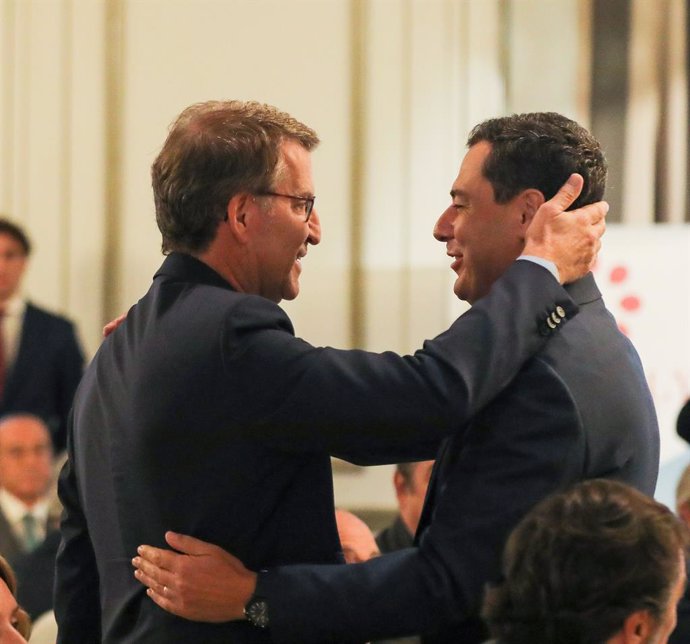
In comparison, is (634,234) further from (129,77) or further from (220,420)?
(220,420)

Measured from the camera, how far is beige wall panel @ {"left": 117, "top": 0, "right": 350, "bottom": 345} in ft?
20.6

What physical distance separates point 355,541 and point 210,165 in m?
1.33

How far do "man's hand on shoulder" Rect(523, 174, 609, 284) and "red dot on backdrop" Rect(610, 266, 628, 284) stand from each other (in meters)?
3.27

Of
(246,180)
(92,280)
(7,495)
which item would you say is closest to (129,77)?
(92,280)

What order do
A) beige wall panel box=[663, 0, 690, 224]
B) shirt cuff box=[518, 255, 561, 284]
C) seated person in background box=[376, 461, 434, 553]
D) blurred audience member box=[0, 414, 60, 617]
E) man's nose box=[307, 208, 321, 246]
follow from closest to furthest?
shirt cuff box=[518, 255, 561, 284] → man's nose box=[307, 208, 321, 246] → seated person in background box=[376, 461, 434, 553] → blurred audience member box=[0, 414, 60, 617] → beige wall panel box=[663, 0, 690, 224]

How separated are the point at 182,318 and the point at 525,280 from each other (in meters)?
0.48

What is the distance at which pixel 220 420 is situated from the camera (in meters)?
1.96

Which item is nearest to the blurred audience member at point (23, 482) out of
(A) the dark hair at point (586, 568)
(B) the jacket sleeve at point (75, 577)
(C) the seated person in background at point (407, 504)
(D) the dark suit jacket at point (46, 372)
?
(D) the dark suit jacket at point (46, 372)

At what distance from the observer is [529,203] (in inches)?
83.0

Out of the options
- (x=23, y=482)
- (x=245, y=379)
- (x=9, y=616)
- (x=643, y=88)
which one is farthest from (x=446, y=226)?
(x=643, y=88)

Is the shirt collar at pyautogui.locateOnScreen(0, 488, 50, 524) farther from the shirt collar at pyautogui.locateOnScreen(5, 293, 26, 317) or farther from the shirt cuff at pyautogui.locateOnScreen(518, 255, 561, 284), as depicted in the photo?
the shirt cuff at pyautogui.locateOnScreen(518, 255, 561, 284)

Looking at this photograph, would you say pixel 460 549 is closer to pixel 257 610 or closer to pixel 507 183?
pixel 257 610

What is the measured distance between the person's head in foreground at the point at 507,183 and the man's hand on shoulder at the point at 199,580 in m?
0.56

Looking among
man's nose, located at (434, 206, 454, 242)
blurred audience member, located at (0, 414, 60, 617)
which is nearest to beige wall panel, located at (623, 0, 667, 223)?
blurred audience member, located at (0, 414, 60, 617)
